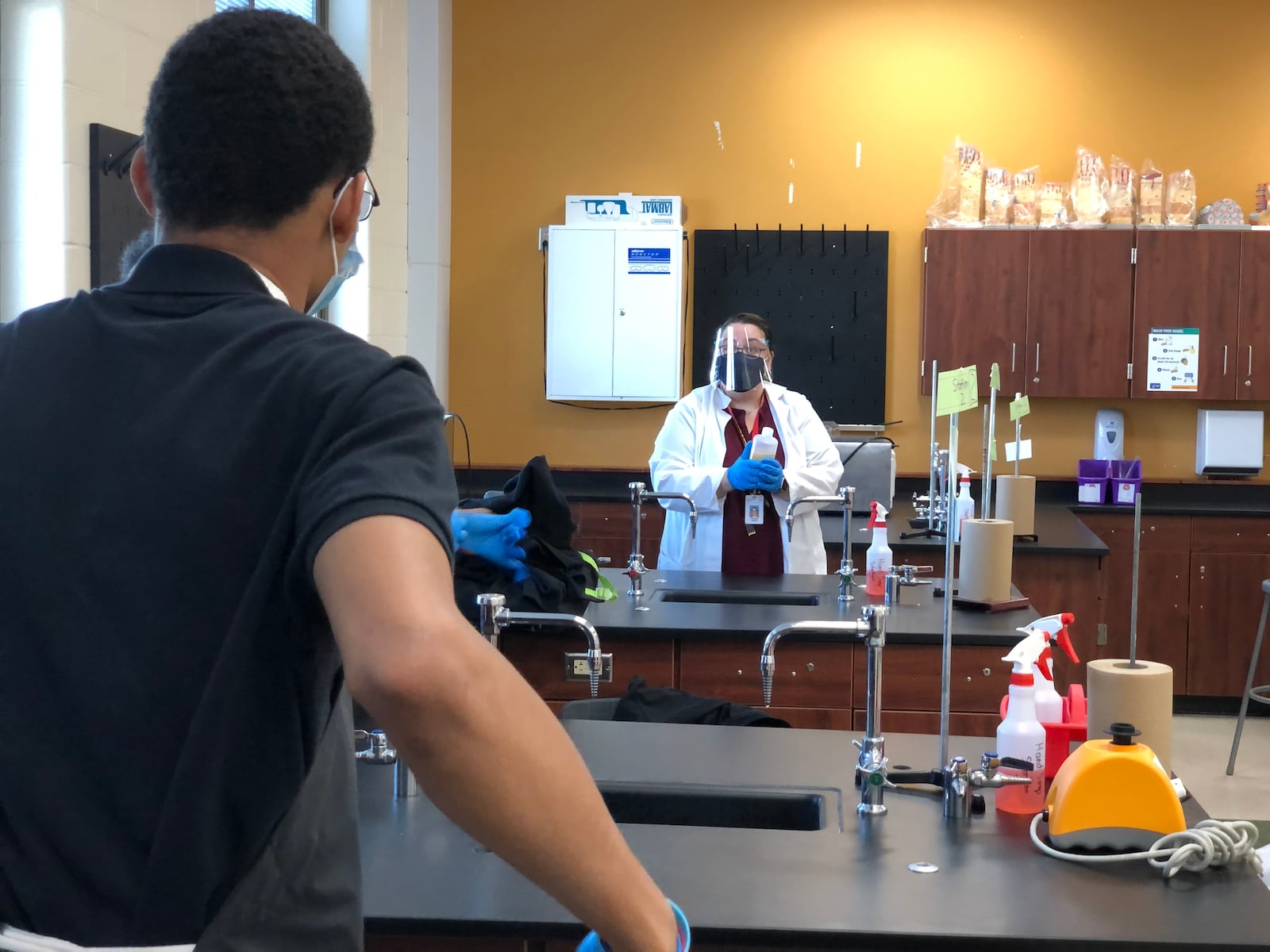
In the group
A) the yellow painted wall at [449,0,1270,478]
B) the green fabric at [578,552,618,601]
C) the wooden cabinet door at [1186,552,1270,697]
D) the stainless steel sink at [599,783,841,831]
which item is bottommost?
the wooden cabinet door at [1186,552,1270,697]

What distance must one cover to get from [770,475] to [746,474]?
0.07 m

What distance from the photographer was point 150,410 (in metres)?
0.78

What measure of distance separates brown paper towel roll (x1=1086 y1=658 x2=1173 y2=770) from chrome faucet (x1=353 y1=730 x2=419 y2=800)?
95cm

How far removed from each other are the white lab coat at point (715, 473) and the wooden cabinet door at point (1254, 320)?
2545mm

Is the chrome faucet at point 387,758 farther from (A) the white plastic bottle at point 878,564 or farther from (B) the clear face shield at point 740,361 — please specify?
(B) the clear face shield at point 740,361

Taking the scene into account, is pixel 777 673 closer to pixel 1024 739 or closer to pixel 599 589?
pixel 599 589

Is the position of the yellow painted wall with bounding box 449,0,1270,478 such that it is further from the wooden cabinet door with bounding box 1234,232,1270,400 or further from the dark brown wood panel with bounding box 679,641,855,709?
the dark brown wood panel with bounding box 679,641,855,709

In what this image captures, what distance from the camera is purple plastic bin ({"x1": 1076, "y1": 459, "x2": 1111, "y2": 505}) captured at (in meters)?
5.57

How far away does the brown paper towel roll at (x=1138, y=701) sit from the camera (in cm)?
174

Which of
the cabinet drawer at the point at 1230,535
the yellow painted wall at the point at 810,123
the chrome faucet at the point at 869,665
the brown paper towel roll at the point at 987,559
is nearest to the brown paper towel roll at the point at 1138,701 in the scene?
the chrome faucet at the point at 869,665

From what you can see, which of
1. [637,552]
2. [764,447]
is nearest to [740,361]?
[764,447]

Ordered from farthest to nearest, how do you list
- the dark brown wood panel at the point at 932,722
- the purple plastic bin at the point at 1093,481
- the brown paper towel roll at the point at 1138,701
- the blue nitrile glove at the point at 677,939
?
the purple plastic bin at the point at 1093,481
the dark brown wood panel at the point at 932,722
the brown paper towel roll at the point at 1138,701
the blue nitrile glove at the point at 677,939

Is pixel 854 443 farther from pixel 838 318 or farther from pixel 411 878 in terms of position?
pixel 411 878

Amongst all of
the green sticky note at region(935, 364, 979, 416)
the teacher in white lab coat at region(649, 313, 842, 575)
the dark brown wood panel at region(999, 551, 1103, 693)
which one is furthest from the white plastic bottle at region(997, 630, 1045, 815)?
the dark brown wood panel at region(999, 551, 1103, 693)
